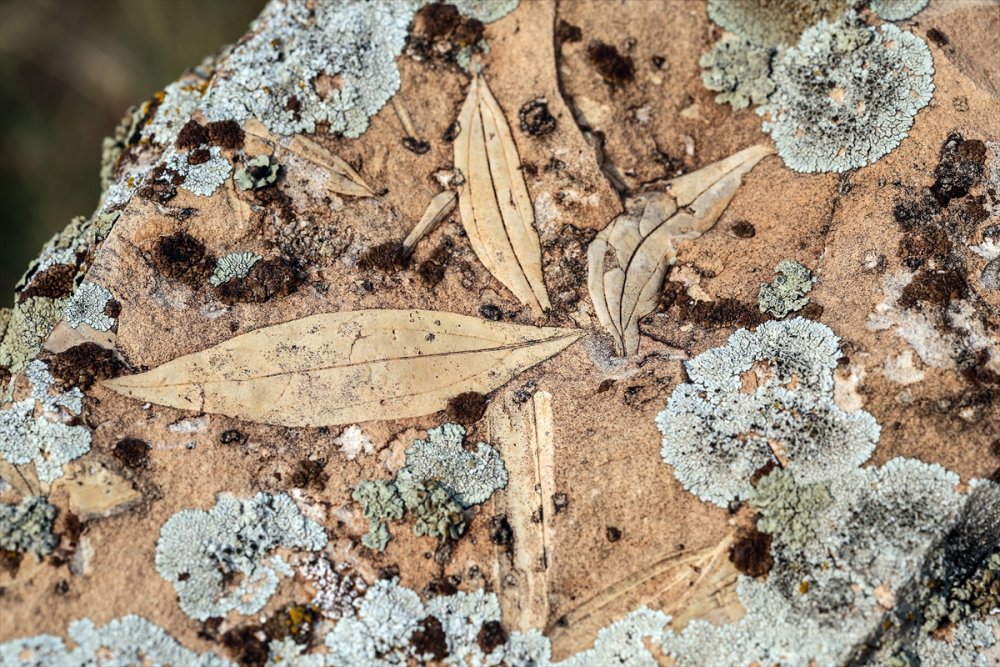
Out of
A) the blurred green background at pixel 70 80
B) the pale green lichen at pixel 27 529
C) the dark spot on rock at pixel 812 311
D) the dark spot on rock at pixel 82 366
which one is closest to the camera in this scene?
the pale green lichen at pixel 27 529

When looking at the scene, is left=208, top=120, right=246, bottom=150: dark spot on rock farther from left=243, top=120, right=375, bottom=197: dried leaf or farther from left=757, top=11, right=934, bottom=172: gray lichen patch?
left=757, top=11, right=934, bottom=172: gray lichen patch

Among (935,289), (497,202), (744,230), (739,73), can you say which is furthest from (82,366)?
(935,289)

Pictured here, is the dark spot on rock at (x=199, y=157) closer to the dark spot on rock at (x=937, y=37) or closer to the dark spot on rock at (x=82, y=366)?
the dark spot on rock at (x=82, y=366)

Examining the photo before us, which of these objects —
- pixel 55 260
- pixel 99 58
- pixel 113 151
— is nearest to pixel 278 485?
pixel 55 260

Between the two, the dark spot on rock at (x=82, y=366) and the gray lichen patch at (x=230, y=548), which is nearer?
the gray lichen patch at (x=230, y=548)

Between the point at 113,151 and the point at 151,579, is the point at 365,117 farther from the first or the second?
the point at 151,579

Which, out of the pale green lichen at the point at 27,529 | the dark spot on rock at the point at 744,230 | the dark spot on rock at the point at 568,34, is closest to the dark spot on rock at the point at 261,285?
the pale green lichen at the point at 27,529

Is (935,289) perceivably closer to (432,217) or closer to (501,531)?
(501,531)

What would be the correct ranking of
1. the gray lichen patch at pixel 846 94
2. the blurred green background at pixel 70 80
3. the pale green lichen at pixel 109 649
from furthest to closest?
the blurred green background at pixel 70 80
the gray lichen patch at pixel 846 94
the pale green lichen at pixel 109 649
